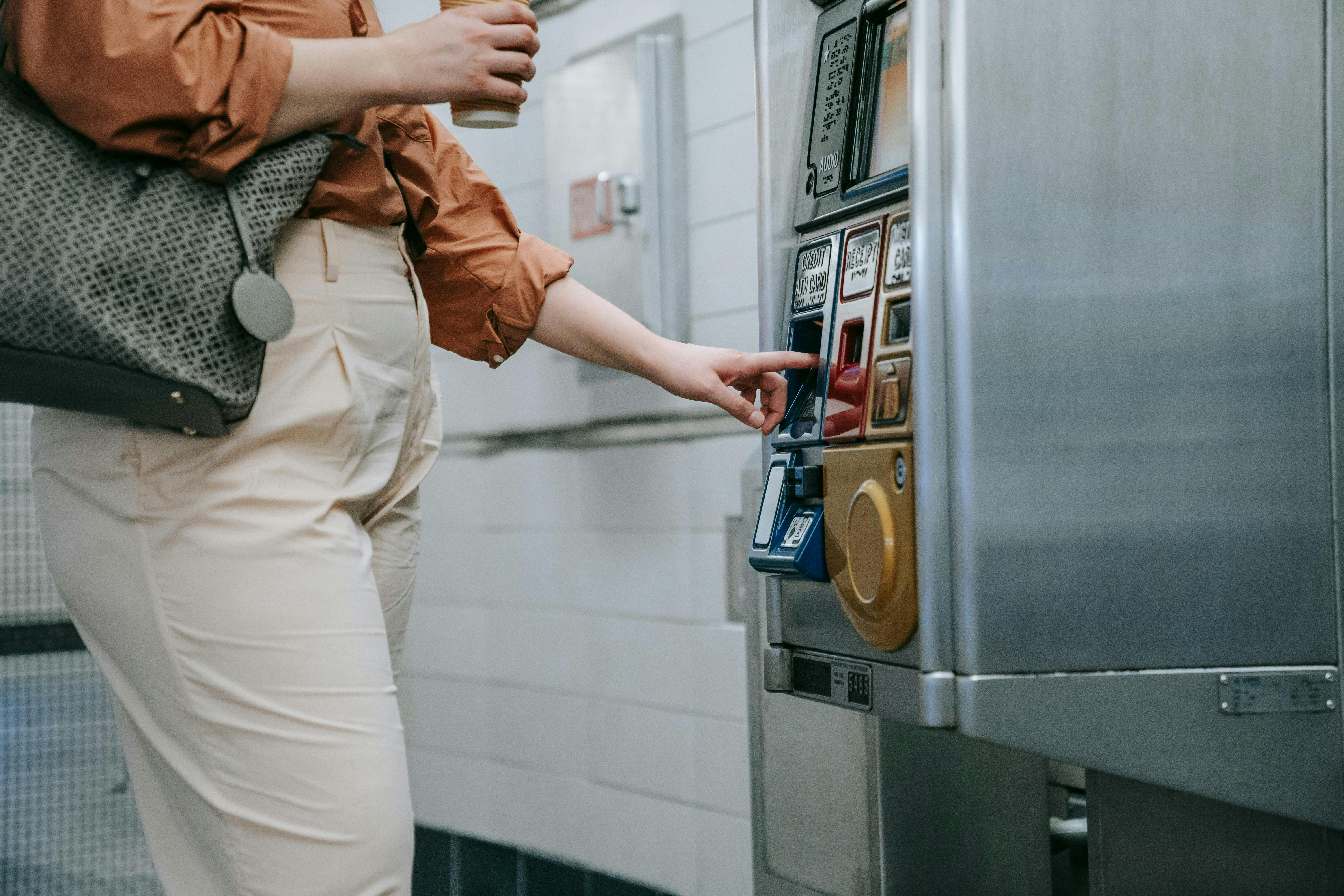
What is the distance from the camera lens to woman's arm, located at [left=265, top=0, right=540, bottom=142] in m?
1.04

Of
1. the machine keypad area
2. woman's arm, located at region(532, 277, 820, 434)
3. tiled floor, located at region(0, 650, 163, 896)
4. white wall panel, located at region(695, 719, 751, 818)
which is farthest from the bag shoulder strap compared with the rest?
tiled floor, located at region(0, 650, 163, 896)

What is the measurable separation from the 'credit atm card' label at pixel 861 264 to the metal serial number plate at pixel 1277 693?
0.51 m

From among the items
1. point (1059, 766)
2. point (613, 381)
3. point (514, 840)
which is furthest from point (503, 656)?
point (1059, 766)

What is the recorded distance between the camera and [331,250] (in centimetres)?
110

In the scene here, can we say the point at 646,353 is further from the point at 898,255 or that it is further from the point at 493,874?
the point at 493,874

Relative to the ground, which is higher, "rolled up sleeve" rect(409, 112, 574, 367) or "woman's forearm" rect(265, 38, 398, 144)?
"woman's forearm" rect(265, 38, 398, 144)

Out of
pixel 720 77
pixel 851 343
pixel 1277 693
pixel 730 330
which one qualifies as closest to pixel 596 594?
pixel 730 330

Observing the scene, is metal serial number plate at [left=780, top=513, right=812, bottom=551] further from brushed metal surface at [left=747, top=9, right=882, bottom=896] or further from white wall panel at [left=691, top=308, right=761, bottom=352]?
white wall panel at [left=691, top=308, right=761, bottom=352]

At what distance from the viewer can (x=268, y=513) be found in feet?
3.42

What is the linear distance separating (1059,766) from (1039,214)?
91 cm

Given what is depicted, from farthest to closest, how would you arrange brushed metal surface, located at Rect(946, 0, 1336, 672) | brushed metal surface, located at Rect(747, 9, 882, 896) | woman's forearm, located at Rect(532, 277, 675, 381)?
brushed metal surface, located at Rect(747, 9, 882, 896) < woman's forearm, located at Rect(532, 277, 675, 381) < brushed metal surface, located at Rect(946, 0, 1336, 672)

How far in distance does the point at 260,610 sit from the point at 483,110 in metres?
0.47

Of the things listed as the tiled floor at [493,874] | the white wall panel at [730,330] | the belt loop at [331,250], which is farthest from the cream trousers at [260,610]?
the tiled floor at [493,874]

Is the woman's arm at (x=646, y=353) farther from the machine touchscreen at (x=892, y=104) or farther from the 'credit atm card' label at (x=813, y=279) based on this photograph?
the machine touchscreen at (x=892, y=104)
